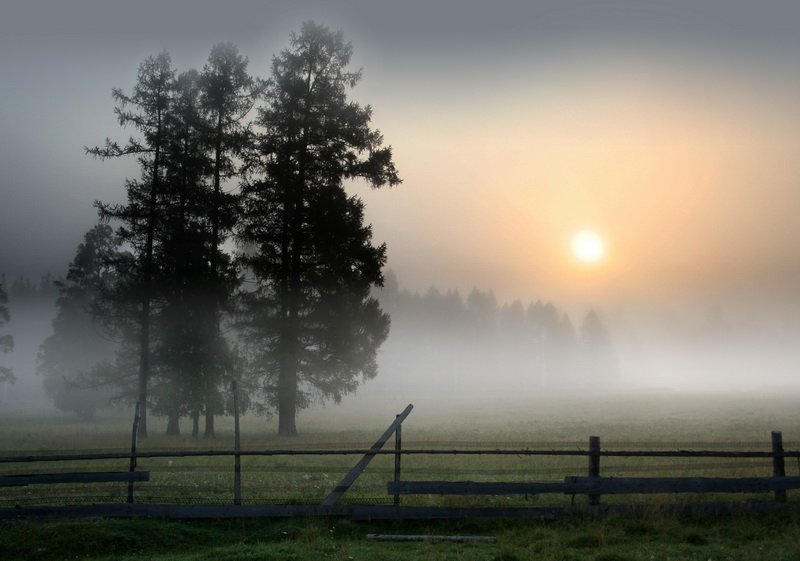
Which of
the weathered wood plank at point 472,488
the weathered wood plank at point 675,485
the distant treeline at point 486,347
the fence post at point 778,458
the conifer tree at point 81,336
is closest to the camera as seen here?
the weathered wood plank at point 472,488

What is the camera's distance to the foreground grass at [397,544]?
11.3 meters

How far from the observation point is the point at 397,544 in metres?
12.2

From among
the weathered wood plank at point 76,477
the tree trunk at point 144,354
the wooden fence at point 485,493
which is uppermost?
the tree trunk at point 144,354

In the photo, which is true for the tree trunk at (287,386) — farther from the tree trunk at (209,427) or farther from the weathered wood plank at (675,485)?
the weathered wood plank at (675,485)

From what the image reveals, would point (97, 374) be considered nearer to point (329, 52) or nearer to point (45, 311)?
point (329, 52)

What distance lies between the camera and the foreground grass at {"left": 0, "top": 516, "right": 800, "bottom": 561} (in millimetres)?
11258

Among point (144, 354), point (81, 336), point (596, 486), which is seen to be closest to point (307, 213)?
point (144, 354)

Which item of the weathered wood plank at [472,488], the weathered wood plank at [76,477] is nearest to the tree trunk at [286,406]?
the weathered wood plank at [76,477]

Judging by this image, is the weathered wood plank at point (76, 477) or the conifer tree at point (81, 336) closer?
the weathered wood plank at point (76, 477)

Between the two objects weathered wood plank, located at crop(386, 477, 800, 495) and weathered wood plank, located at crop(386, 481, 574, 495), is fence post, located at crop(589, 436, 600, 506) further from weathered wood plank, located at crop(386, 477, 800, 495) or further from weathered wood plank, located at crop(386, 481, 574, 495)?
weathered wood plank, located at crop(386, 481, 574, 495)

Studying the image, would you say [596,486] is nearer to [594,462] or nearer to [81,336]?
[594,462]

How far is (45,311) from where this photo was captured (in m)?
160

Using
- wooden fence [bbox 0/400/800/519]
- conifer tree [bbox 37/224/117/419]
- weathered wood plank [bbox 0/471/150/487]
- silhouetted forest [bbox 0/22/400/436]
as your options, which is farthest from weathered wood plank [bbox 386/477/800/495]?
conifer tree [bbox 37/224/117/419]

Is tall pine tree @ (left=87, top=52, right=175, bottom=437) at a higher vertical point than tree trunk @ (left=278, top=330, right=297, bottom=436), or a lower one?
higher
